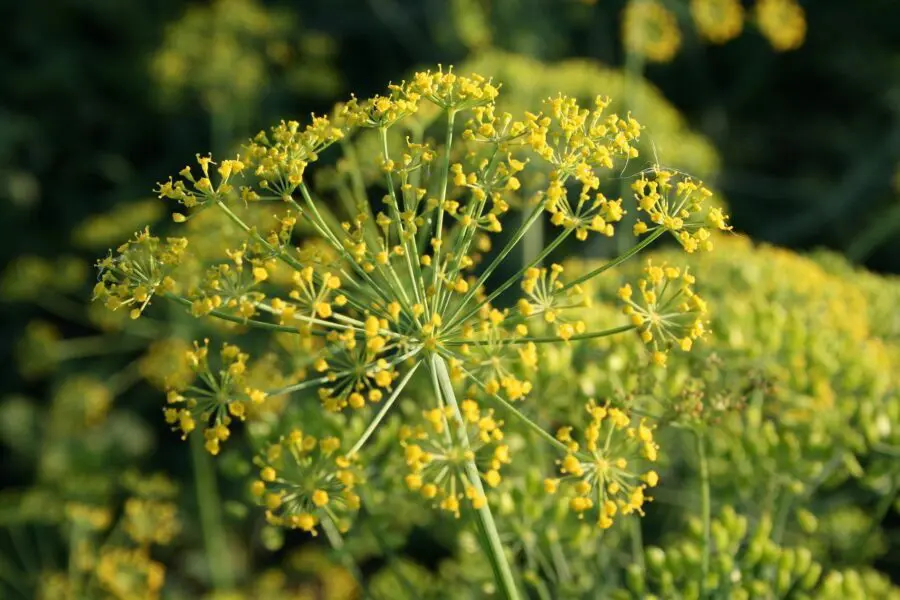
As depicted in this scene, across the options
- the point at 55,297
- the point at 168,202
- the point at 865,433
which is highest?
the point at 168,202

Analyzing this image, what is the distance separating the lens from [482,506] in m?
1.69

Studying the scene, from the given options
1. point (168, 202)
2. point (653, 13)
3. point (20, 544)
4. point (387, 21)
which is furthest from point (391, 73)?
point (20, 544)

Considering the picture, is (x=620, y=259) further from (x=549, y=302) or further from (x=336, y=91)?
(x=336, y=91)

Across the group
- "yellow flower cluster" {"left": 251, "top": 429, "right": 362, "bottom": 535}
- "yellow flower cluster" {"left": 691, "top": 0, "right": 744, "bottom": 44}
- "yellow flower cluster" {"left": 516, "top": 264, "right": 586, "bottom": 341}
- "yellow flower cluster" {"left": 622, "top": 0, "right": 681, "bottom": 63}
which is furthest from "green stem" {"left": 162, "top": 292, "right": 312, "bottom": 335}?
"yellow flower cluster" {"left": 691, "top": 0, "right": 744, "bottom": 44}

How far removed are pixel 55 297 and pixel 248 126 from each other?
1.56 m

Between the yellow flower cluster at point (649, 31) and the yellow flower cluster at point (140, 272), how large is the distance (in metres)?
3.32

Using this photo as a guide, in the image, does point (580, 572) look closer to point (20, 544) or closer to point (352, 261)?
point (352, 261)

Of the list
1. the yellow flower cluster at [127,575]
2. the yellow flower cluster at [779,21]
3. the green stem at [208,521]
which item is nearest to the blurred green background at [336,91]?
the yellow flower cluster at [779,21]

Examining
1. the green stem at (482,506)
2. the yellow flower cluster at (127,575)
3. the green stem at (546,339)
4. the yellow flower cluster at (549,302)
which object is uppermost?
the yellow flower cluster at (127,575)

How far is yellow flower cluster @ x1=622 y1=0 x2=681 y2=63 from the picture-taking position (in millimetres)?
4613

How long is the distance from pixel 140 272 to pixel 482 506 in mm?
827

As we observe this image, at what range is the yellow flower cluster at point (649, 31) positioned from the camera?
4613 mm

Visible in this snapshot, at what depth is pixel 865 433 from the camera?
255 centimetres

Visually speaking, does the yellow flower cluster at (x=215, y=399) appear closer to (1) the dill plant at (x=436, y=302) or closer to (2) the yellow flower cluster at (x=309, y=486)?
(1) the dill plant at (x=436, y=302)
